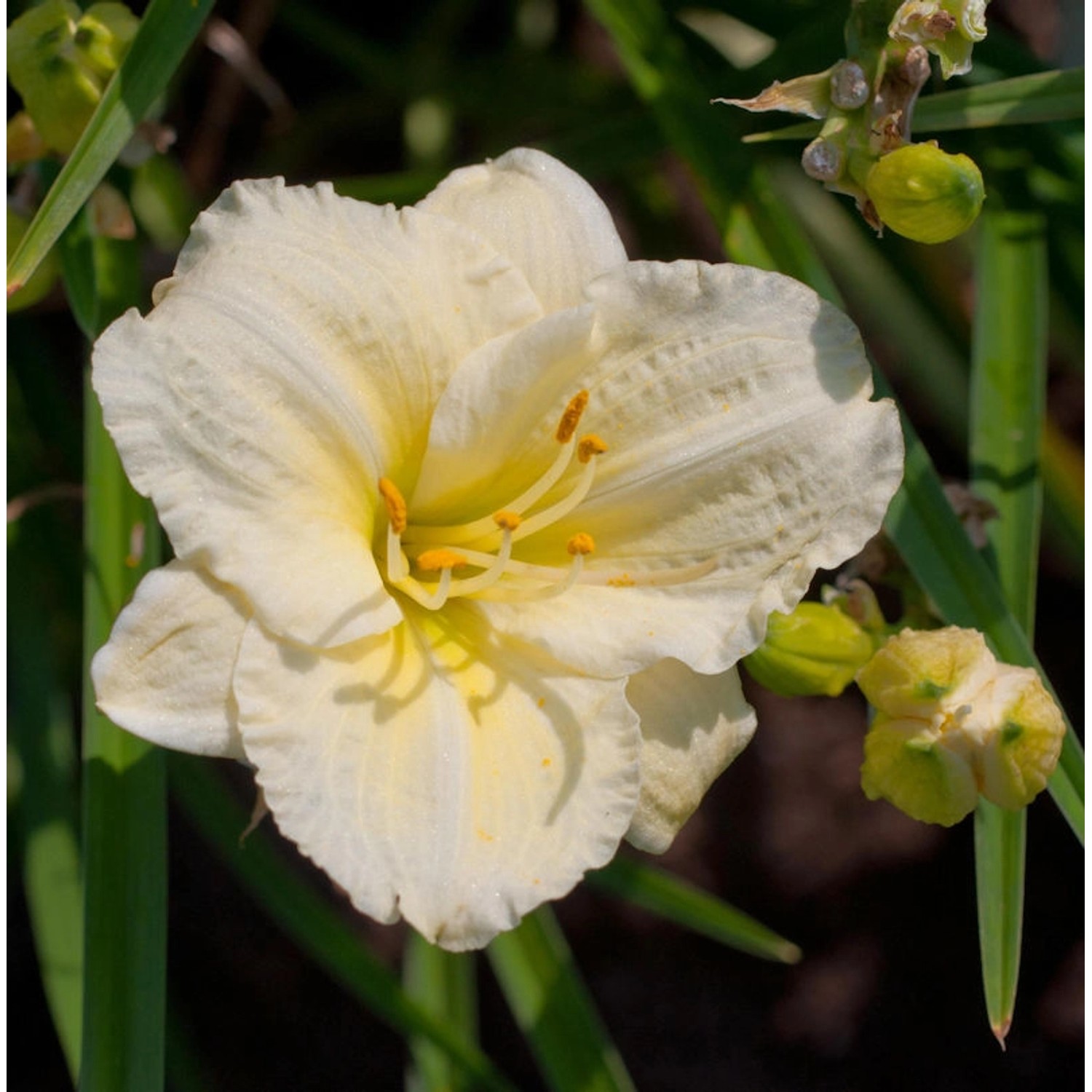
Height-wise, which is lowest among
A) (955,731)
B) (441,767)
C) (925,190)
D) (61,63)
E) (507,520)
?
(955,731)

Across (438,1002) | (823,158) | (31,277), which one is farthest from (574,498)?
(438,1002)

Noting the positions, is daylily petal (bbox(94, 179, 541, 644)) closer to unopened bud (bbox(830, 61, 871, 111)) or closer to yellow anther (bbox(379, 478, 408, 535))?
yellow anther (bbox(379, 478, 408, 535))

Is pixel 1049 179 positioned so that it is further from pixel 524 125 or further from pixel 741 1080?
pixel 741 1080

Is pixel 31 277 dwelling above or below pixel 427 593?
above

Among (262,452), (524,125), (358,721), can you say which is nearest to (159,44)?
(262,452)

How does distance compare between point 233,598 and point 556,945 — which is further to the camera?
point 556,945

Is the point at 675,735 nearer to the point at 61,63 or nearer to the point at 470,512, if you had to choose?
the point at 470,512

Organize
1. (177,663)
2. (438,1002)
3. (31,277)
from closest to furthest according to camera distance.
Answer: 1. (177,663)
2. (31,277)
3. (438,1002)
